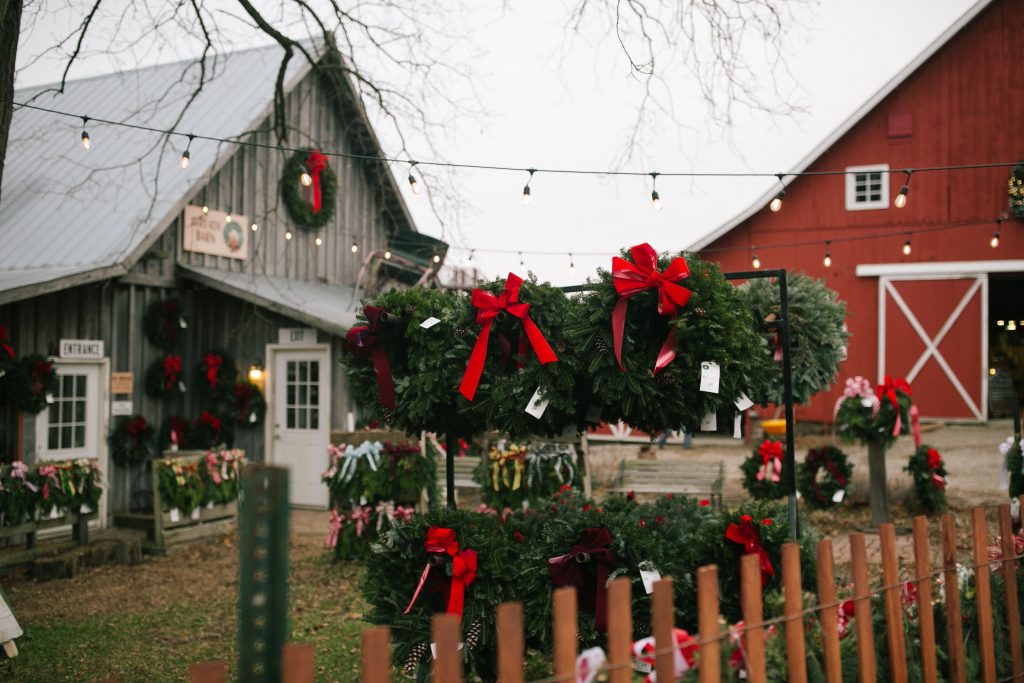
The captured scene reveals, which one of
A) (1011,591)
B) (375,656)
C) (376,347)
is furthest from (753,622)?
(376,347)

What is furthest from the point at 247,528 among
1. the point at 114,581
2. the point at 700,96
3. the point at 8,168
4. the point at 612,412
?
the point at 8,168

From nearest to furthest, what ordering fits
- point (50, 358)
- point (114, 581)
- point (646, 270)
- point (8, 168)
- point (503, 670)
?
point (503, 670) < point (646, 270) < point (114, 581) < point (50, 358) < point (8, 168)

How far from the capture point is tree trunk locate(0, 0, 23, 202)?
4242mm

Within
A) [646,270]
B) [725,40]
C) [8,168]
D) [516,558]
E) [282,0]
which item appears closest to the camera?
[646,270]

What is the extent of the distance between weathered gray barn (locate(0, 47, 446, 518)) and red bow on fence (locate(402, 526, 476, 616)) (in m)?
5.95

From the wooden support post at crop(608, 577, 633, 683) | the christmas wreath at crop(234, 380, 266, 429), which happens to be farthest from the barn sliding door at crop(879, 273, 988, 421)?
the wooden support post at crop(608, 577, 633, 683)

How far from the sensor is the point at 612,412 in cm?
425

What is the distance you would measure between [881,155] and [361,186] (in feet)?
30.9

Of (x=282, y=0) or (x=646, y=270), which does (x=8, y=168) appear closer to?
(x=282, y=0)

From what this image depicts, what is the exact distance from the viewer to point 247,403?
1186 cm

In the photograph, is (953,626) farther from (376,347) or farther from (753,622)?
(376,347)

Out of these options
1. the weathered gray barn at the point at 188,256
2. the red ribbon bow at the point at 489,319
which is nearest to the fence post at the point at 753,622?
the red ribbon bow at the point at 489,319

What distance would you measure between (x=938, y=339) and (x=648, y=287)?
1289 centimetres

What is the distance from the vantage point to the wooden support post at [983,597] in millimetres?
3238
